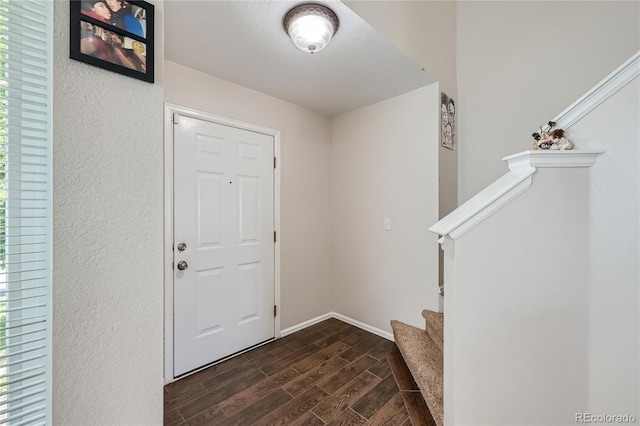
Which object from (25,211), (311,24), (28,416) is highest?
(311,24)

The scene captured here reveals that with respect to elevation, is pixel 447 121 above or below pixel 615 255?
above

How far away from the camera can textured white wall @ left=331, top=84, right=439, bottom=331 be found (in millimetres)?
2252

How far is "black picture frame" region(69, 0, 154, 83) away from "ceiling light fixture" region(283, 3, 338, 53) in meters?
0.79

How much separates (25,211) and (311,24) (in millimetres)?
1479

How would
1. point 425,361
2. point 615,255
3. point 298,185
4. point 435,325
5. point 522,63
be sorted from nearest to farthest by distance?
point 615,255 < point 425,361 < point 435,325 < point 522,63 < point 298,185

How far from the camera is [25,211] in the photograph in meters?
0.75

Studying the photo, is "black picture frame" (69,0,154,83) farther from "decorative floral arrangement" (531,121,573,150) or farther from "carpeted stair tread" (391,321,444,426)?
"carpeted stair tread" (391,321,444,426)

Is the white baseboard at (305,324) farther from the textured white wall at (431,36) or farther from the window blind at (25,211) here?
the window blind at (25,211)

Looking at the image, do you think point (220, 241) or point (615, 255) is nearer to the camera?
point (615, 255)

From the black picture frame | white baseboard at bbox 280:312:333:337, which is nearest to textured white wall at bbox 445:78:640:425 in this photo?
the black picture frame

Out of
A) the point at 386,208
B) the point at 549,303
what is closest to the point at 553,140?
the point at 549,303

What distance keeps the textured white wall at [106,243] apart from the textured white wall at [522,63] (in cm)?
262

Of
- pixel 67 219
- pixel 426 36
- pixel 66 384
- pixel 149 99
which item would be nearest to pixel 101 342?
pixel 66 384

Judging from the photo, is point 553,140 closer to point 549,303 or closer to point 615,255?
point 615,255
